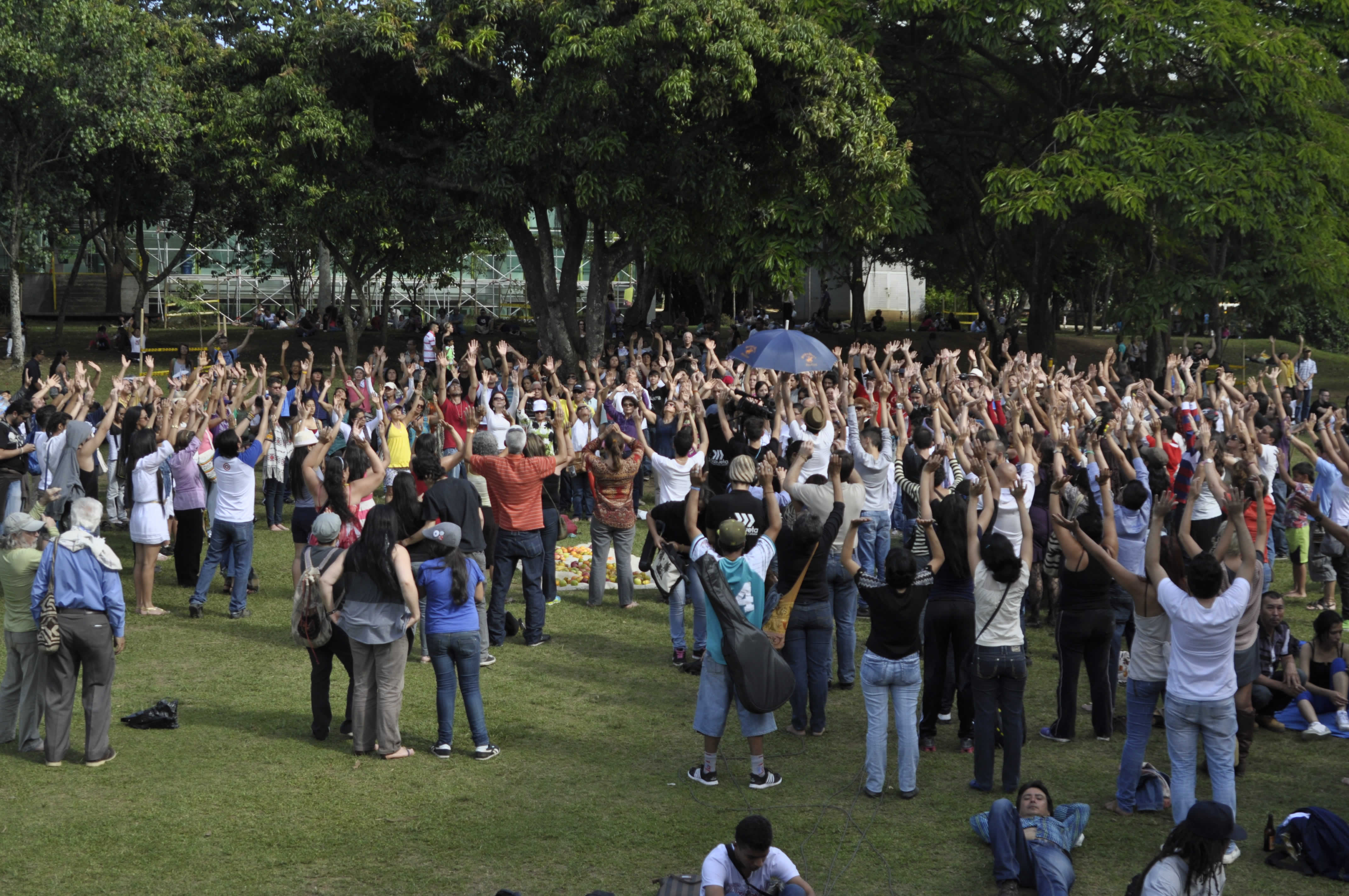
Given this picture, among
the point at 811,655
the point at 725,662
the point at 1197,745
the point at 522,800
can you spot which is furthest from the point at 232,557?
the point at 1197,745

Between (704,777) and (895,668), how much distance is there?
134 centimetres

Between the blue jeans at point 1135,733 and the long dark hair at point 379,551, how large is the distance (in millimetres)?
4193


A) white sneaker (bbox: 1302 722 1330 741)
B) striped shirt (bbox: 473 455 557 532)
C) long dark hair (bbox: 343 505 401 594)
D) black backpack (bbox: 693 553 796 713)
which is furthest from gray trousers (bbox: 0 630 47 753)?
white sneaker (bbox: 1302 722 1330 741)

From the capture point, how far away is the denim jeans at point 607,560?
35.3ft

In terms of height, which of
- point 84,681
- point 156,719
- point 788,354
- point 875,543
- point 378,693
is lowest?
point 156,719

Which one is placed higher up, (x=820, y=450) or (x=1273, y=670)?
(x=820, y=450)

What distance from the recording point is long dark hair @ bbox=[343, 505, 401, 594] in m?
7.32

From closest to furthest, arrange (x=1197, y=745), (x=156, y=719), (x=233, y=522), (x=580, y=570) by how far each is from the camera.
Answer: (x=1197, y=745) → (x=156, y=719) → (x=233, y=522) → (x=580, y=570)

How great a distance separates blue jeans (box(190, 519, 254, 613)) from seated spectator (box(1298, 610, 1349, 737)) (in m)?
8.26

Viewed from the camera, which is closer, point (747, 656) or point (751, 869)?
point (751, 869)

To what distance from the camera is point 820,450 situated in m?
10.9

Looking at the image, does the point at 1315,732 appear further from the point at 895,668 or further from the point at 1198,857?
the point at 1198,857

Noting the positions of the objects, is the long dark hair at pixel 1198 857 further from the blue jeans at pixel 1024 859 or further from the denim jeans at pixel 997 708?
the denim jeans at pixel 997 708

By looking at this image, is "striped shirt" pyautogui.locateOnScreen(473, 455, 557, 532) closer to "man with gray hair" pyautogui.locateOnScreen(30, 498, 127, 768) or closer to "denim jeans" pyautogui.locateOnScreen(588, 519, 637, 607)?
"denim jeans" pyautogui.locateOnScreen(588, 519, 637, 607)
